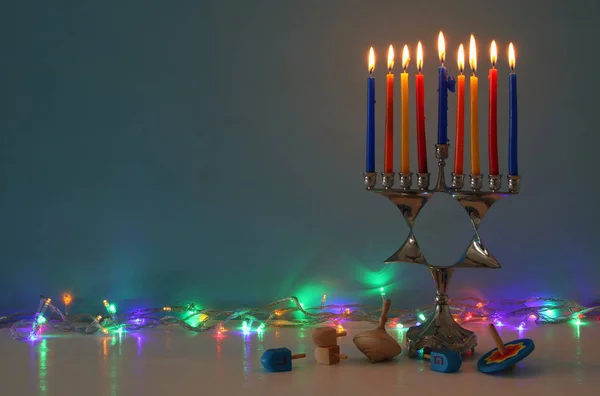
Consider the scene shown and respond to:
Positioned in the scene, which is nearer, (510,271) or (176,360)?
(176,360)

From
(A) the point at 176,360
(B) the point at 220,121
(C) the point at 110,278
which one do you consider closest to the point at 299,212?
(B) the point at 220,121

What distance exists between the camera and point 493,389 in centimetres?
122

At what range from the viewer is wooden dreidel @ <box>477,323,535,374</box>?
128cm

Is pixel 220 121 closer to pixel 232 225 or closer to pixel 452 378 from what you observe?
pixel 232 225

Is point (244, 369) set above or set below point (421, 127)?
below

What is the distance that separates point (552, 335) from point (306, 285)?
606mm

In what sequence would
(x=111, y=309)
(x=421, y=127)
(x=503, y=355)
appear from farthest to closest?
1. (x=111, y=309)
2. (x=421, y=127)
3. (x=503, y=355)

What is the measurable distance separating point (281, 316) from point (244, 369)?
1.88 ft

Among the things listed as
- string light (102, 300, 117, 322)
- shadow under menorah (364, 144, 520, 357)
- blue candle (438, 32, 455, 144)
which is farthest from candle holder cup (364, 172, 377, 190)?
string light (102, 300, 117, 322)

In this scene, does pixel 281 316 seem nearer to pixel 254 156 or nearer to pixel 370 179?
pixel 254 156

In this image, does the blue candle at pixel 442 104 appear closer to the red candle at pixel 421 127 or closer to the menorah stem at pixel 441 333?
the red candle at pixel 421 127

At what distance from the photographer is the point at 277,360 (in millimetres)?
1343

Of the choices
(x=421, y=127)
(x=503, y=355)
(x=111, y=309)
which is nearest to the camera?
(x=503, y=355)

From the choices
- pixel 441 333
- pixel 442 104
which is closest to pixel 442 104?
pixel 442 104
